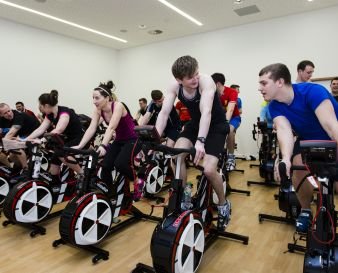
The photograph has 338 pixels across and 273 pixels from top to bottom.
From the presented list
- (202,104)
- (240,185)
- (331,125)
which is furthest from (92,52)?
(331,125)

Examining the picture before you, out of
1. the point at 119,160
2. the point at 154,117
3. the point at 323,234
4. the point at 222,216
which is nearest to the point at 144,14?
the point at 154,117

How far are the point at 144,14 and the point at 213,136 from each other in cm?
463

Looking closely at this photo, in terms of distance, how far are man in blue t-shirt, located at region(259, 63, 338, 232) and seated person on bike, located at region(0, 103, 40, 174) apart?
3.09 meters

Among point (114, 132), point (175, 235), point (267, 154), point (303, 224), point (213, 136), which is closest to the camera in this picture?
point (175, 235)

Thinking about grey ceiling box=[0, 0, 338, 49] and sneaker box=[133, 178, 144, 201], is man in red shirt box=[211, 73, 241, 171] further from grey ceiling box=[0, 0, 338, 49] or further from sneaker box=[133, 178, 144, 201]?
grey ceiling box=[0, 0, 338, 49]

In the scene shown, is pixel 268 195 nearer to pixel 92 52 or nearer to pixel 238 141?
pixel 238 141

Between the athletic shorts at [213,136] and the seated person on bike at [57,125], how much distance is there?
1.41 metres

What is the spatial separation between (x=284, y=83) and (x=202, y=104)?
0.55 m

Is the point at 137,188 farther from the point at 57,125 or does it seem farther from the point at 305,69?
the point at 305,69

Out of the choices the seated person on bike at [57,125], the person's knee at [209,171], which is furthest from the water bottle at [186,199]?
the seated person on bike at [57,125]

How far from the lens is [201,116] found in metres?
1.96

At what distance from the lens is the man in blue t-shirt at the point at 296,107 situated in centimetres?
168

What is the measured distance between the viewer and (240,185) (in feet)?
14.3

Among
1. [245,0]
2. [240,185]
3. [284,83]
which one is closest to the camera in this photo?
[284,83]
